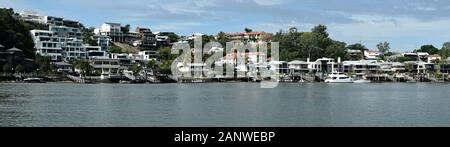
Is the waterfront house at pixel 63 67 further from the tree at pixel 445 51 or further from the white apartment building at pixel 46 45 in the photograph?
the tree at pixel 445 51

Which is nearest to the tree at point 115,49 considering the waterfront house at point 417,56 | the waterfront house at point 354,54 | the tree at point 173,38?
the tree at point 173,38

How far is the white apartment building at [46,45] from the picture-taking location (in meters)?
80.4

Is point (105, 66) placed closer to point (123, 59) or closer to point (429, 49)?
point (123, 59)

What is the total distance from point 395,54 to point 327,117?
10543 centimetres

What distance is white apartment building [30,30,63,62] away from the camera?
264 ft

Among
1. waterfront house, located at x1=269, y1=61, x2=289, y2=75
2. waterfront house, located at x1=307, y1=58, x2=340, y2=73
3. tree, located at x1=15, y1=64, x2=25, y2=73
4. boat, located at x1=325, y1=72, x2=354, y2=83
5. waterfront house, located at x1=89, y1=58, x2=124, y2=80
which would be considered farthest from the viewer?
waterfront house, located at x1=307, y1=58, x2=340, y2=73

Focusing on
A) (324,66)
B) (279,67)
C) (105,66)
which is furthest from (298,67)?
(105,66)

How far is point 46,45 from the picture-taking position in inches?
3184

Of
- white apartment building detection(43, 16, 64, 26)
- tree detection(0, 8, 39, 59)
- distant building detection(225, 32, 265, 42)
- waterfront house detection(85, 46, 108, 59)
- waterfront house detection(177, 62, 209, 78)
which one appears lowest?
waterfront house detection(177, 62, 209, 78)

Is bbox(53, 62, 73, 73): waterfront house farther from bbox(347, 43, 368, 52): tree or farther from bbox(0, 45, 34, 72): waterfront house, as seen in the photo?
bbox(347, 43, 368, 52): tree

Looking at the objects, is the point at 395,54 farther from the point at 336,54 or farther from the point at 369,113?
the point at 369,113

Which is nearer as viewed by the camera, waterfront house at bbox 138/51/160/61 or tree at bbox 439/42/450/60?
waterfront house at bbox 138/51/160/61

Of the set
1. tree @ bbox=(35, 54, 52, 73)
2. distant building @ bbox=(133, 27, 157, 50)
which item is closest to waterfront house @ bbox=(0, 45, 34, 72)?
tree @ bbox=(35, 54, 52, 73)

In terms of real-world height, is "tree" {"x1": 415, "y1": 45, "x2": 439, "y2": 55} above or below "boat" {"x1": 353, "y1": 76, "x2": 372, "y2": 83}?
above
